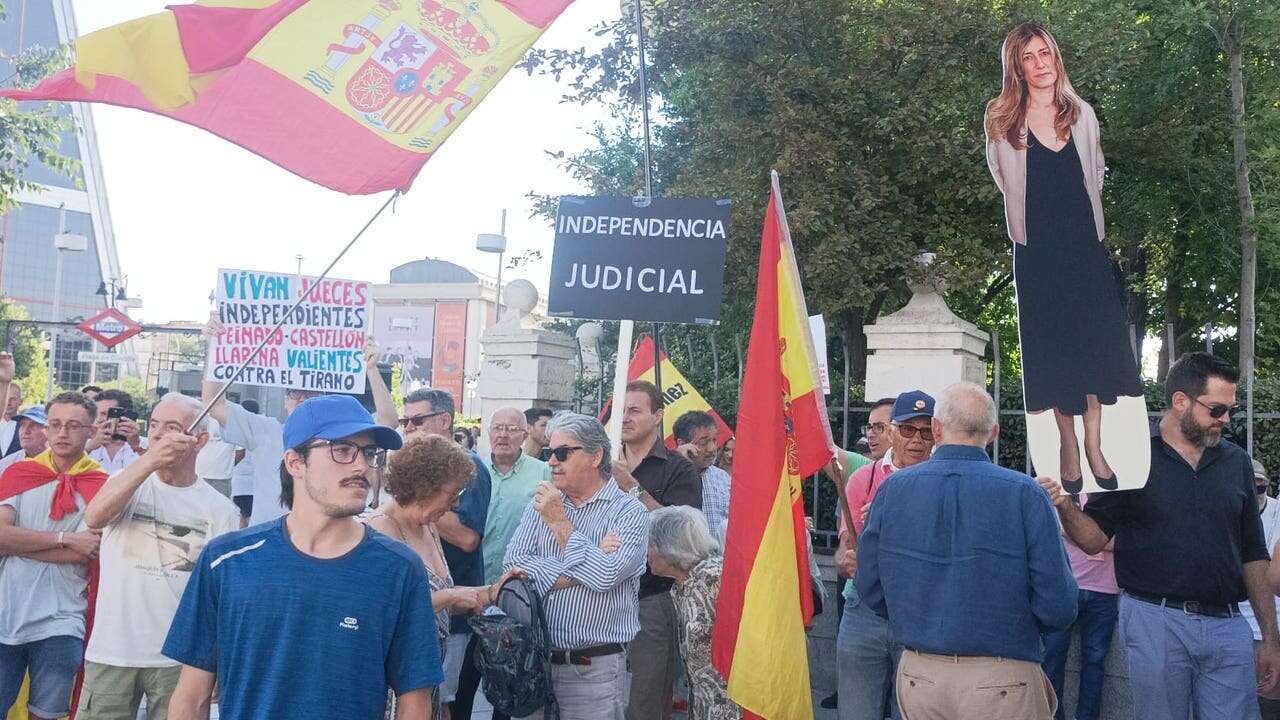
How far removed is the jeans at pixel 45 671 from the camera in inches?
212

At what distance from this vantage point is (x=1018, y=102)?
16.5ft

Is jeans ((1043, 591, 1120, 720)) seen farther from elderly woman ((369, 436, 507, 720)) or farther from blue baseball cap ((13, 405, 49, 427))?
blue baseball cap ((13, 405, 49, 427))

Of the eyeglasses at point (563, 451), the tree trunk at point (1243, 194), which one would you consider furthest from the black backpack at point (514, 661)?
Answer: the tree trunk at point (1243, 194)

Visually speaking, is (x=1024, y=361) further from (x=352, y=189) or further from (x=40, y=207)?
(x=40, y=207)

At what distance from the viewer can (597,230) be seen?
21.4 feet

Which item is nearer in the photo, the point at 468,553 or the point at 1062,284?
the point at 1062,284

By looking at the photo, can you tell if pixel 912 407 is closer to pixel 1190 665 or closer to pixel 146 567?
pixel 1190 665

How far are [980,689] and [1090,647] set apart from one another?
350 cm

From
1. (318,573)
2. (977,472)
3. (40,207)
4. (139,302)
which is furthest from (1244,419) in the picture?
(40,207)

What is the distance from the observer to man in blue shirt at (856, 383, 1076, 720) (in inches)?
160

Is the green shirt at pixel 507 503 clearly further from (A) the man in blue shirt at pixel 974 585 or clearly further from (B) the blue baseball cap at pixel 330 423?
(B) the blue baseball cap at pixel 330 423

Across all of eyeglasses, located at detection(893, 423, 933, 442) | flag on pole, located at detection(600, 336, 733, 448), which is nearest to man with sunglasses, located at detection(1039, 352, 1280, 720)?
eyeglasses, located at detection(893, 423, 933, 442)

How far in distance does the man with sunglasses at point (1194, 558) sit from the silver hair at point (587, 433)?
→ 1.84m

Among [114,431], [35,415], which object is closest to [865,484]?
[114,431]
